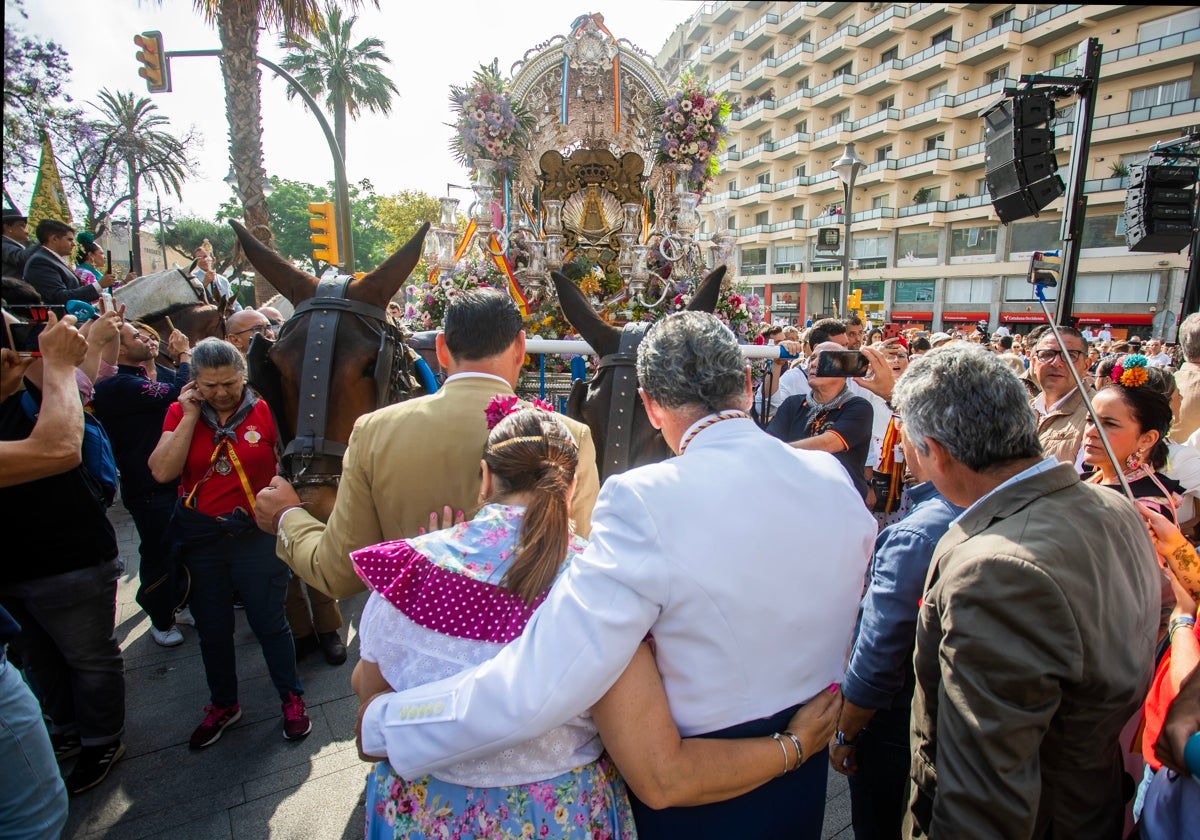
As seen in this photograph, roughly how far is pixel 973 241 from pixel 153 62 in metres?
36.4

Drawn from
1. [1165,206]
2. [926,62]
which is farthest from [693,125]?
[926,62]

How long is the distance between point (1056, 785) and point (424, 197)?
33.7 meters

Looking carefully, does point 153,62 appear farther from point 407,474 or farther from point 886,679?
point 886,679

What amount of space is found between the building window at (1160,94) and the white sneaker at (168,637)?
117 ft

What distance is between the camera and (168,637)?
408cm

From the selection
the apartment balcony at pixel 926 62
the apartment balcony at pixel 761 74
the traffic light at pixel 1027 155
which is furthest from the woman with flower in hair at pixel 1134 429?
the apartment balcony at pixel 761 74

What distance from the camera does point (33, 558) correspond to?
261 centimetres

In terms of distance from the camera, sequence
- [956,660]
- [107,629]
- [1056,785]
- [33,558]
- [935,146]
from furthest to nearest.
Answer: [935,146] → [107,629] → [33,558] → [1056,785] → [956,660]

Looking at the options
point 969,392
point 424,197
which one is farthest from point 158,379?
point 424,197

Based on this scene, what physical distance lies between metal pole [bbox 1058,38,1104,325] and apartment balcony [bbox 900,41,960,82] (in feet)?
112

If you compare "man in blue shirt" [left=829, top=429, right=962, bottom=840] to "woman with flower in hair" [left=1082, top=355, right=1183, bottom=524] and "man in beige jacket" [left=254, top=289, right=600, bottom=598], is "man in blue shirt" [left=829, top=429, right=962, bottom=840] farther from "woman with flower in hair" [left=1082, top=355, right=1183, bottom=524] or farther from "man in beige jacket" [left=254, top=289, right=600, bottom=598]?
"woman with flower in hair" [left=1082, top=355, right=1183, bottom=524]

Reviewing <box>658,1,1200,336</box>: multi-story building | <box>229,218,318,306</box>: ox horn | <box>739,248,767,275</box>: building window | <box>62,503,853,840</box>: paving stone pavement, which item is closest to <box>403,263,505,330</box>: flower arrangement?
<box>229,218,318,306</box>: ox horn

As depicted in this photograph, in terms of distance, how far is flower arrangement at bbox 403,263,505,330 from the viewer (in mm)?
7227

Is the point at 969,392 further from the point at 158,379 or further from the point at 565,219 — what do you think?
the point at 565,219
